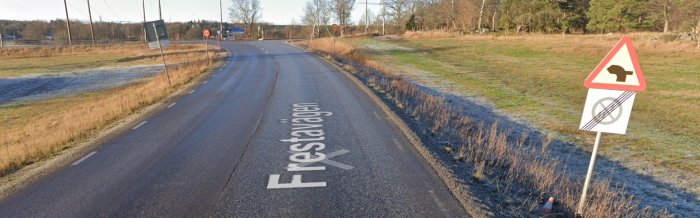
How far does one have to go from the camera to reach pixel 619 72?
4.25 meters

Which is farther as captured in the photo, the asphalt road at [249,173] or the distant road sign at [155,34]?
the distant road sign at [155,34]

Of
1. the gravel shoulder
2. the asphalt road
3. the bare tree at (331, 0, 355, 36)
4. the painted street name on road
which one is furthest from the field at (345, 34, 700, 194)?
the bare tree at (331, 0, 355, 36)

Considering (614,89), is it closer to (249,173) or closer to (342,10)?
(249,173)

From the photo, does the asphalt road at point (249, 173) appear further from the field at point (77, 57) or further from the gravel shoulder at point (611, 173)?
the field at point (77, 57)

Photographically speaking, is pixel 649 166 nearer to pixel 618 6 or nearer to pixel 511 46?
pixel 511 46

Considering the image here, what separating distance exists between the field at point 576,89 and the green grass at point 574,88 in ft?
0.06

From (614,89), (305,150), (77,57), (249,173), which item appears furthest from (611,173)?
(77,57)

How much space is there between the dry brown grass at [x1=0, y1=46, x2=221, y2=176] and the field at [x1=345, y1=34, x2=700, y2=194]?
38.0ft

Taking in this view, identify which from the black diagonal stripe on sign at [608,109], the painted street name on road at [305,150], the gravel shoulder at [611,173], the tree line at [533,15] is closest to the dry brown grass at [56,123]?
the painted street name on road at [305,150]

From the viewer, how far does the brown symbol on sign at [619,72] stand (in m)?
4.23

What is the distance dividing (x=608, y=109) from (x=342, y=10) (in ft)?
223

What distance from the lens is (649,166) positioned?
25.6 feet

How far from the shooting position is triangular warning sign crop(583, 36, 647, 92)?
416cm

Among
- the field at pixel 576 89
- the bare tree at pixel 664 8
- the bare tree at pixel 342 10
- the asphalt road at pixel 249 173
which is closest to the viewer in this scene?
the asphalt road at pixel 249 173
